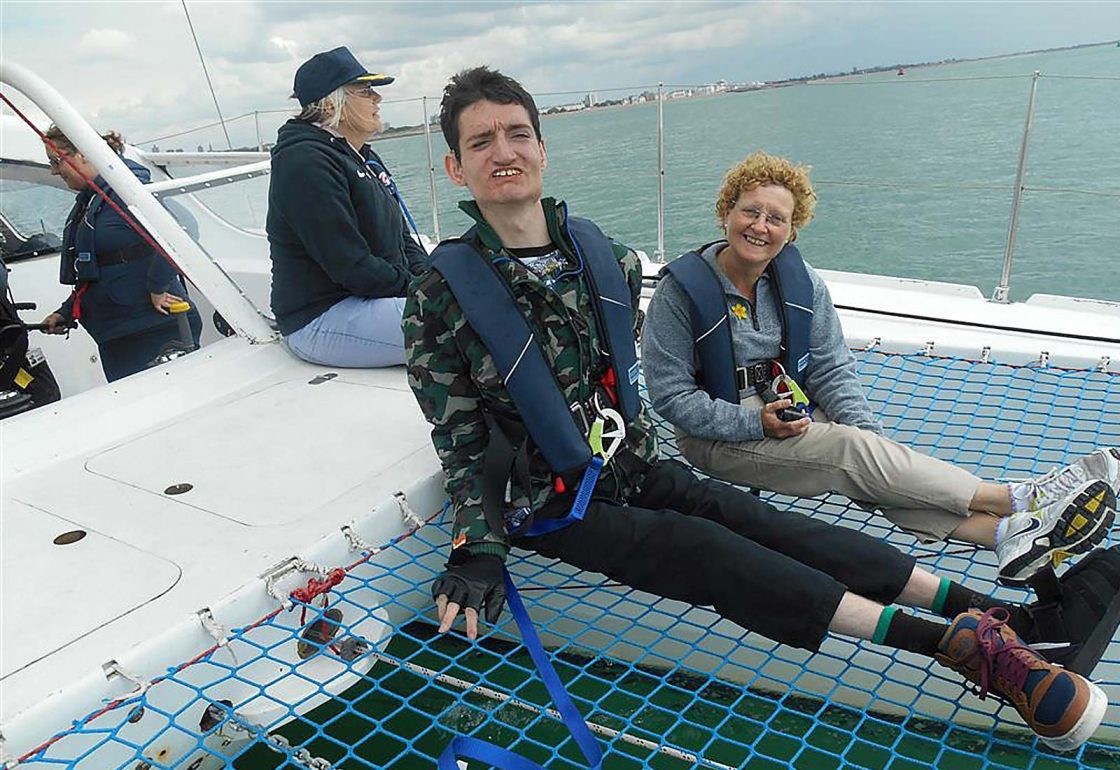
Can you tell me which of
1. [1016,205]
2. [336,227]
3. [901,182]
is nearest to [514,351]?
[336,227]

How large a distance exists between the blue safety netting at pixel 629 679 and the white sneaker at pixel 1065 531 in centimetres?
21

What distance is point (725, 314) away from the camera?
205cm

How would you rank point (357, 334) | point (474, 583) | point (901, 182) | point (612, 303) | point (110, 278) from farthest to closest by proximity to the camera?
point (901, 182) < point (110, 278) < point (357, 334) < point (612, 303) < point (474, 583)

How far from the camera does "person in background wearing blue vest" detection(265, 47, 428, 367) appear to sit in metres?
2.34

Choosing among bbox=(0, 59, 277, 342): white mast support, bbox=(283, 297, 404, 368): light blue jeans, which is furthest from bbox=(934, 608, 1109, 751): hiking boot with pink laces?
bbox=(0, 59, 277, 342): white mast support

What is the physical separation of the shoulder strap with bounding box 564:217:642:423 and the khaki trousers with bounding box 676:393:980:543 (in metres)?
0.39

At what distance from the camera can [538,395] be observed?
5.44 ft

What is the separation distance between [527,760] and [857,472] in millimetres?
1011

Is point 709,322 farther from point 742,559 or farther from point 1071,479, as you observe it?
point 1071,479

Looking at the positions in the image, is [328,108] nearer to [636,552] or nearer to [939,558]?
[636,552]

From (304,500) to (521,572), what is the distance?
56 cm

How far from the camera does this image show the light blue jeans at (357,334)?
8.20 feet

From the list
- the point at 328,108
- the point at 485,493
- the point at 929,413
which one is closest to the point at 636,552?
the point at 485,493

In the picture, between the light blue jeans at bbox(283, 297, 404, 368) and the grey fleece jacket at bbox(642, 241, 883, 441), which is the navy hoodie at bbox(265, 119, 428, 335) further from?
the grey fleece jacket at bbox(642, 241, 883, 441)
